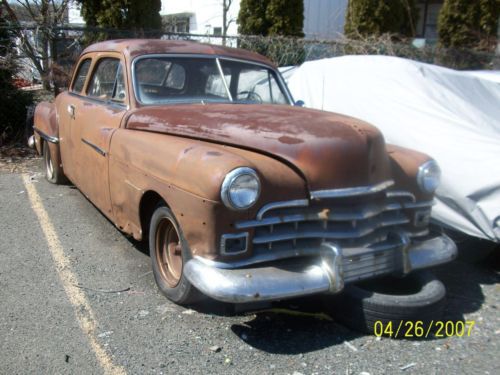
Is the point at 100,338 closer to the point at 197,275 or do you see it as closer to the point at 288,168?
the point at 197,275

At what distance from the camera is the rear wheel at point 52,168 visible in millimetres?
6066

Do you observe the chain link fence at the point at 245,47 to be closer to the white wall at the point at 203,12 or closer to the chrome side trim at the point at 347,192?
the white wall at the point at 203,12

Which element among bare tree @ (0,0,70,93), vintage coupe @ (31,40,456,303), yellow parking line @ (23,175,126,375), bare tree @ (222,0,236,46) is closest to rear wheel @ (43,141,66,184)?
yellow parking line @ (23,175,126,375)

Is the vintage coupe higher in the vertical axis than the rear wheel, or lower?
higher

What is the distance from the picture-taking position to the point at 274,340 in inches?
121

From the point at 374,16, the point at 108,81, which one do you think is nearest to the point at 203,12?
the point at 374,16

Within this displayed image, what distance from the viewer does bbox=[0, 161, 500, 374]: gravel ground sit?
282 centimetres

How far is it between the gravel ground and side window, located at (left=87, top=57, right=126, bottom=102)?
140 centimetres

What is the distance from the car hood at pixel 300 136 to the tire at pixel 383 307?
2.29 feet

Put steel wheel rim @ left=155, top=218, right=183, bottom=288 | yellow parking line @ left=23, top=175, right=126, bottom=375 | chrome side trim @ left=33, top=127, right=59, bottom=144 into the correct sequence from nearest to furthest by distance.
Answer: yellow parking line @ left=23, top=175, right=126, bottom=375, steel wheel rim @ left=155, top=218, right=183, bottom=288, chrome side trim @ left=33, top=127, right=59, bottom=144

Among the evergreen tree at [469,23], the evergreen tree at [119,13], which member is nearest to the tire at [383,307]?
the evergreen tree at [119,13]

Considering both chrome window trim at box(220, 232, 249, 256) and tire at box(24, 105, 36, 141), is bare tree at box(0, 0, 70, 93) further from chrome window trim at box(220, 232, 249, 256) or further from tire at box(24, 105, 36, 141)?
chrome window trim at box(220, 232, 249, 256)

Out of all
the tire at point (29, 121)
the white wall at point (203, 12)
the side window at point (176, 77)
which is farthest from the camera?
the white wall at point (203, 12)

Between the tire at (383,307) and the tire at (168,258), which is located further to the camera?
the tire at (168,258)
